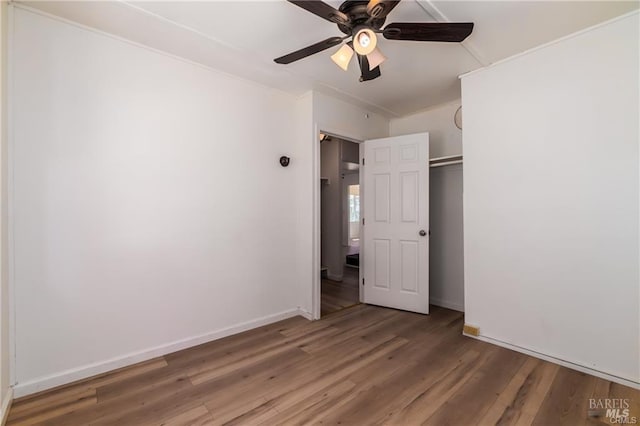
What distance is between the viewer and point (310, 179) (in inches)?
121

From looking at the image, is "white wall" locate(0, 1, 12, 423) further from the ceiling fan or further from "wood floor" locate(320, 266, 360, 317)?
"wood floor" locate(320, 266, 360, 317)

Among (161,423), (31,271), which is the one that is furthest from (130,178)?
(161,423)

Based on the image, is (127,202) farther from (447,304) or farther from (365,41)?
(447,304)

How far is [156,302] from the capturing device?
227 cm

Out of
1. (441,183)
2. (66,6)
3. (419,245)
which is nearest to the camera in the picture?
(66,6)

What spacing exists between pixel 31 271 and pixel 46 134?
2.99ft

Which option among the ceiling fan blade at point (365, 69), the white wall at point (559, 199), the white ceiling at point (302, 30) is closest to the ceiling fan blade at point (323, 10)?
the ceiling fan blade at point (365, 69)

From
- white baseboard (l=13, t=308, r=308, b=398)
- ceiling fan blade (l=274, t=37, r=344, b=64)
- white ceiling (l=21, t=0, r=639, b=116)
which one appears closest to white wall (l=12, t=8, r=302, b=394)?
white baseboard (l=13, t=308, r=308, b=398)

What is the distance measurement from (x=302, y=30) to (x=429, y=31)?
35.7 inches

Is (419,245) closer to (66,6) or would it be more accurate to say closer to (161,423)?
(161,423)

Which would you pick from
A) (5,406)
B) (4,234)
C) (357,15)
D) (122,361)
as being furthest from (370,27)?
(5,406)

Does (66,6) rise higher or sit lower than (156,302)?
higher

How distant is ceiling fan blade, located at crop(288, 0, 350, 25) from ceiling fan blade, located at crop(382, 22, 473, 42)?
264mm

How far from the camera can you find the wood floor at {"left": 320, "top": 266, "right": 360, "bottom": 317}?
138 inches
